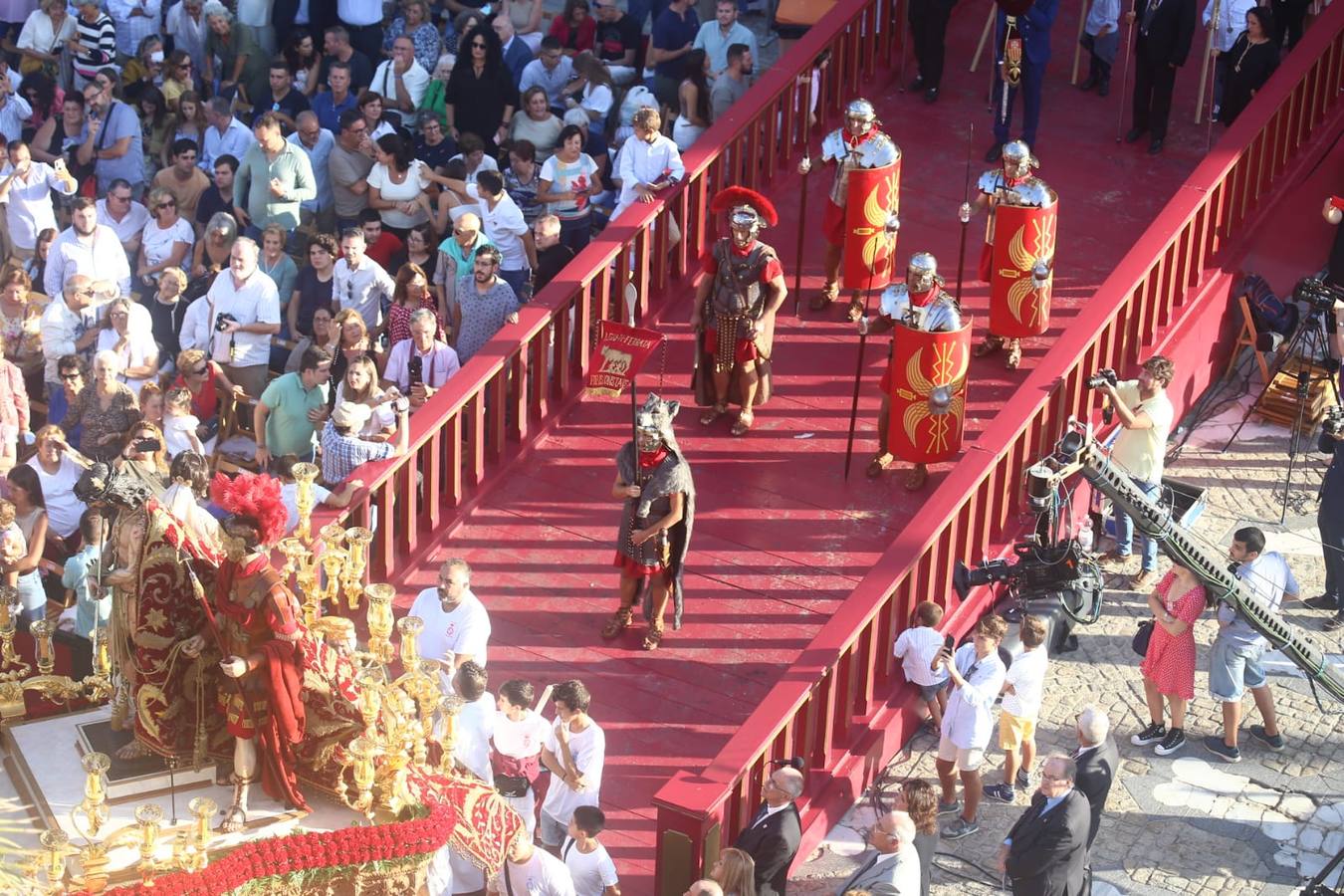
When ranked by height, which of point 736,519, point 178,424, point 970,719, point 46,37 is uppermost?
point 46,37

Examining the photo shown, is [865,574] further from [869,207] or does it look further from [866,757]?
[869,207]

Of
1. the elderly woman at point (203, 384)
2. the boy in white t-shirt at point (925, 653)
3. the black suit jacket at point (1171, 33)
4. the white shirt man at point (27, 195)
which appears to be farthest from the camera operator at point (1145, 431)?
the white shirt man at point (27, 195)

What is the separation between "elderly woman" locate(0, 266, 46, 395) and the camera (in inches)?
699

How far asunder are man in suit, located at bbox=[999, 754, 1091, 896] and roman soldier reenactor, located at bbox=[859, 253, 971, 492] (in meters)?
3.08

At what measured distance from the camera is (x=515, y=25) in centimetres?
2061

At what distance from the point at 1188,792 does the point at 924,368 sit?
3029mm

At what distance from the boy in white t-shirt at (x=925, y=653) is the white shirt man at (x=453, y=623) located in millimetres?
2405

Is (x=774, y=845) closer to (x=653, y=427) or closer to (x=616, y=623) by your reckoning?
(x=616, y=623)

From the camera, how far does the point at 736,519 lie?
15359mm

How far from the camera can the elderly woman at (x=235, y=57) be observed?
21.0 meters

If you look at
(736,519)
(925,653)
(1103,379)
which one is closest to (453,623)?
(736,519)

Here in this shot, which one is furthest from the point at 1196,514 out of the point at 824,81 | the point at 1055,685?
the point at 824,81

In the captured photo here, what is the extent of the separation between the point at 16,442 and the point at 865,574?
19.9 ft

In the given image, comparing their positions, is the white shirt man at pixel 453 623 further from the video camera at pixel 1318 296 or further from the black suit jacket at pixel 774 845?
the video camera at pixel 1318 296
